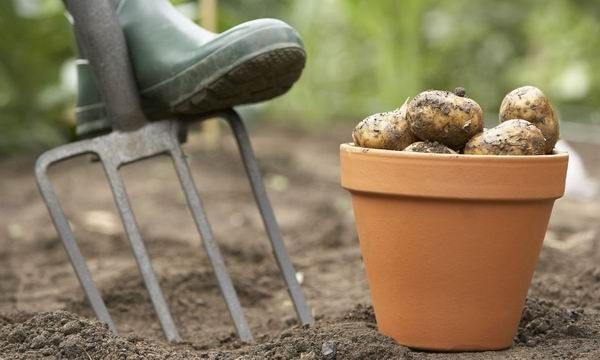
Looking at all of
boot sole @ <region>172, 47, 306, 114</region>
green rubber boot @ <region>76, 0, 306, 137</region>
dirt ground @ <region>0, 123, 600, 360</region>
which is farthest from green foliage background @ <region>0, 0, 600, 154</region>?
boot sole @ <region>172, 47, 306, 114</region>

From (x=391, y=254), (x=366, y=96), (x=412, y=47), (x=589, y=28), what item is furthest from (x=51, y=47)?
(x=391, y=254)

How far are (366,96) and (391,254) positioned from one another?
280 inches

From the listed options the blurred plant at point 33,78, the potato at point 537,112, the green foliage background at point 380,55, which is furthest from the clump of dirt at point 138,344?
the blurred plant at point 33,78

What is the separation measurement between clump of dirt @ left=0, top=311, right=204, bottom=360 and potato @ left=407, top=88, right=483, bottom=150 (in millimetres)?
658

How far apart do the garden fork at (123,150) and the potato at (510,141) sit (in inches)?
29.9

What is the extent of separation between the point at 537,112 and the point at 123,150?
1025 mm

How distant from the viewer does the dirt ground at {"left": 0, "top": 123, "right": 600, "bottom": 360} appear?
1992 mm

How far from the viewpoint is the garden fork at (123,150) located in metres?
2.40

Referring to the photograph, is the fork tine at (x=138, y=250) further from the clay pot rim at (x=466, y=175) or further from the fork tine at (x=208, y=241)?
the clay pot rim at (x=466, y=175)

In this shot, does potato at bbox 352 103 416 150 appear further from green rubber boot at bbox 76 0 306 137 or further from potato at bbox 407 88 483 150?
green rubber boot at bbox 76 0 306 137

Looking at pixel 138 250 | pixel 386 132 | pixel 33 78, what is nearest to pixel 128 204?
pixel 138 250

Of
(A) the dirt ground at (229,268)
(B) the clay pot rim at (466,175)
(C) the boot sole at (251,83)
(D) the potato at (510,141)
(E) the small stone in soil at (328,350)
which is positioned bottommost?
(A) the dirt ground at (229,268)

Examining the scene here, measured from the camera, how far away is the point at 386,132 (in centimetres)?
199

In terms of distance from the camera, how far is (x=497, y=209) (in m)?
1.89
